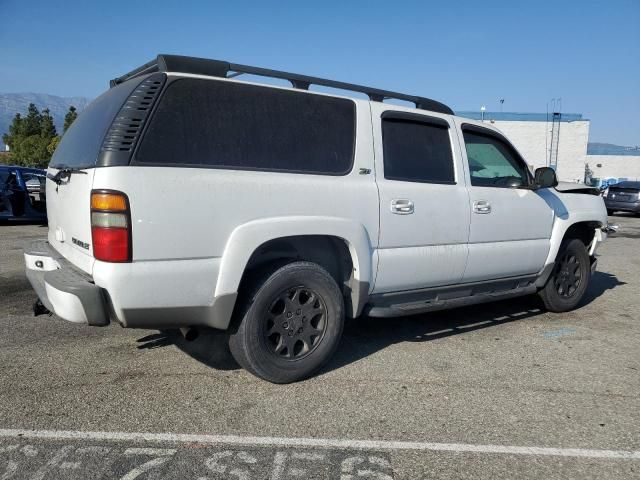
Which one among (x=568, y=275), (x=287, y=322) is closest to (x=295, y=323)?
(x=287, y=322)

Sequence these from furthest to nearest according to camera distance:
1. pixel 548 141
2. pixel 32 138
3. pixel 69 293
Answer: pixel 32 138
pixel 548 141
pixel 69 293

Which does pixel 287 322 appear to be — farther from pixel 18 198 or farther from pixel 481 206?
pixel 18 198

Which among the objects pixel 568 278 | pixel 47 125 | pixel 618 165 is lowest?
pixel 568 278

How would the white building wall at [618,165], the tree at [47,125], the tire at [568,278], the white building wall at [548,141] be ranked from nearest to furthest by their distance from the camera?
the tire at [568,278]
the white building wall at [548,141]
the white building wall at [618,165]
the tree at [47,125]

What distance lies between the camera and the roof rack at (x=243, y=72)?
3305 mm

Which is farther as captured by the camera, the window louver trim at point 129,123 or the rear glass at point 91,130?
the rear glass at point 91,130

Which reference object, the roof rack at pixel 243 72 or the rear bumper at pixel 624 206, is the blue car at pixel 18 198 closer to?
the roof rack at pixel 243 72

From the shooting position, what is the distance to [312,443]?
9.39 ft

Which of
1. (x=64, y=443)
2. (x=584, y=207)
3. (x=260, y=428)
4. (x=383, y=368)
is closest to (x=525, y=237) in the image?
(x=584, y=207)

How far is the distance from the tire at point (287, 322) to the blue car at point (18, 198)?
1063 centimetres

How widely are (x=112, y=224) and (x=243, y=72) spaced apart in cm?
138

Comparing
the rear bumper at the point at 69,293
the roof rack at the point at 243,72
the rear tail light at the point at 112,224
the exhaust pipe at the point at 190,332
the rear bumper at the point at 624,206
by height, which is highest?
the roof rack at the point at 243,72

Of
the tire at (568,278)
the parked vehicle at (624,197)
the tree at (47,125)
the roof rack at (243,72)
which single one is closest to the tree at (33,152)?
the tree at (47,125)

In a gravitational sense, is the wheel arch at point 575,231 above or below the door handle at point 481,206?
below
